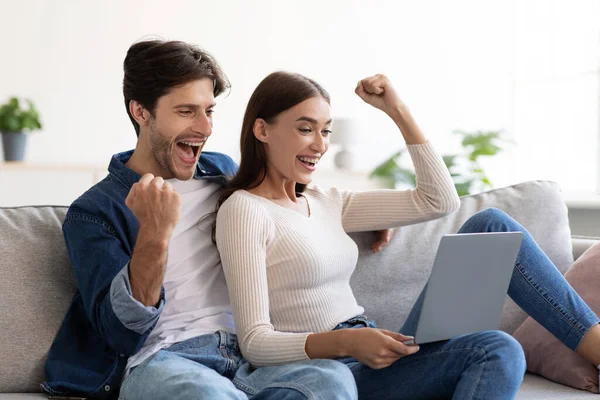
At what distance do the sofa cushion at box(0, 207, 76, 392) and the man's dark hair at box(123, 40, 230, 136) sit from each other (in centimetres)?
40

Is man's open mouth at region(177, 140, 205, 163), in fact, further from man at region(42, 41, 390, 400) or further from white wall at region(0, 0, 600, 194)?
white wall at region(0, 0, 600, 194)

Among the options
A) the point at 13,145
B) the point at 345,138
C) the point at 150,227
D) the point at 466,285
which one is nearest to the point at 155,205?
the point at 150,227

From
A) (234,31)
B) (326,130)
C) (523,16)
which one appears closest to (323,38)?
(234,31)

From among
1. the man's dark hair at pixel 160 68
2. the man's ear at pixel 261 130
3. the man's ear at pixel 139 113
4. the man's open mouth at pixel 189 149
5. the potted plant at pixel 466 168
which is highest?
the man's dark hair at pixel 160 68

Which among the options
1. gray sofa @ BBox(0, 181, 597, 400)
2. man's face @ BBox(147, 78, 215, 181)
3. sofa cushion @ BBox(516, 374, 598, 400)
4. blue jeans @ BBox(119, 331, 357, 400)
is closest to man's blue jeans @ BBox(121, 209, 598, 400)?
blue jeans @ BBox(119, 331, 357, 400)

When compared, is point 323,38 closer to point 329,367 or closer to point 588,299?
point 588,299

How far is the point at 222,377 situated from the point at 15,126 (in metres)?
3.51

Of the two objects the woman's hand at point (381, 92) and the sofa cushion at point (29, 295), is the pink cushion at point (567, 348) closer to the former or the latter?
the woman's hand at point (381, 92)

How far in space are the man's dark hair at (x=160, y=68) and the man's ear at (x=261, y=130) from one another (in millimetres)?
198

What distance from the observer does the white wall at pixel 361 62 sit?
514cm

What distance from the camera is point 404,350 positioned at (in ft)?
5.21

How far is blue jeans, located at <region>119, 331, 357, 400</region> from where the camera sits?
1502 mm

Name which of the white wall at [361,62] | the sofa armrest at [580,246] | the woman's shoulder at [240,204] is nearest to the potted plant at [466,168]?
the white wall at [361,62]

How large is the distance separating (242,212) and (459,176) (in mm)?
3281
